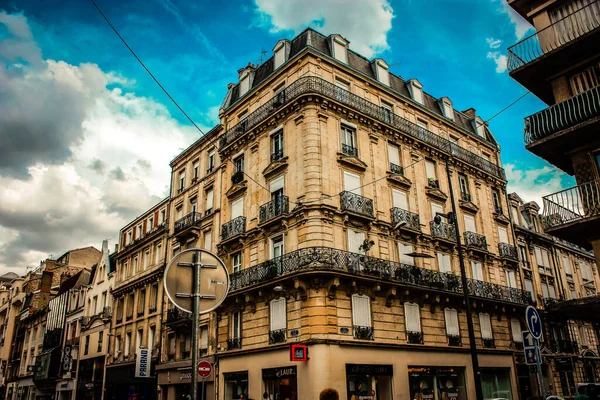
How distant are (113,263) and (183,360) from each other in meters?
17.4

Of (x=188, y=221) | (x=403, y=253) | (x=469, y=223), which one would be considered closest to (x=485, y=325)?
(x=469, y=223)

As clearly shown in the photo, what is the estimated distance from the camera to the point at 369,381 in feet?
65.6

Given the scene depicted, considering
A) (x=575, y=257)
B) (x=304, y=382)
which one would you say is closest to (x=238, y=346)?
(x=304, y=382)

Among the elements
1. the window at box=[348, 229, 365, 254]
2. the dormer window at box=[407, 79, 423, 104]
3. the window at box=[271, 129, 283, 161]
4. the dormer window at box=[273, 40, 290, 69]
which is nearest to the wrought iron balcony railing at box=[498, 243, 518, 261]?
the dormer window at box=[407, 79, 423, 104]

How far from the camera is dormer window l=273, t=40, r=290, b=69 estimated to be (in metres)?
25.9

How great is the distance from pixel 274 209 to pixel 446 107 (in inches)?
627

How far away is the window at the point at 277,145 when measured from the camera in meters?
23.9

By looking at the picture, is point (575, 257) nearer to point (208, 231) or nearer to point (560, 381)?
point (560, 381)

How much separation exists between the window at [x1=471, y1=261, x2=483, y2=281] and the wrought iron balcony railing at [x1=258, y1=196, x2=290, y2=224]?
12283 mm

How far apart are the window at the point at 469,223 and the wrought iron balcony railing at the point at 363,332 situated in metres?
11.0

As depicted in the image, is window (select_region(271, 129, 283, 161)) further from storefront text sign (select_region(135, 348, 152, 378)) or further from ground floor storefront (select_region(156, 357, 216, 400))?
storefront text sign (select_region(135, 348, 152, 378))

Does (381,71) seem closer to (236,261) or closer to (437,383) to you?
(236,261)

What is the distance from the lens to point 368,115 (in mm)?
24734

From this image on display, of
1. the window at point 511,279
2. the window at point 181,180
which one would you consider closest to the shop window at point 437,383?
the window at point 511,279
